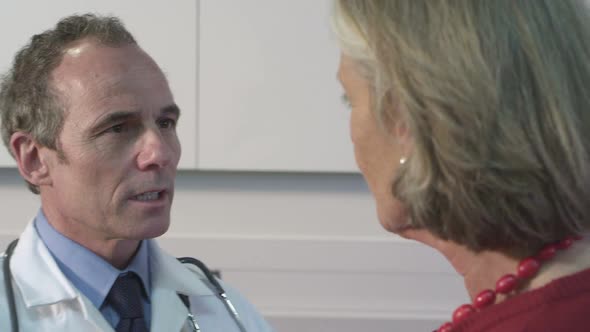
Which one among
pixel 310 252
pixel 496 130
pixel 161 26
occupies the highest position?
pixel 496 130

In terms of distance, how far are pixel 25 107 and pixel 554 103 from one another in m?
1.00

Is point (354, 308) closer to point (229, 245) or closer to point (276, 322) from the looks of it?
point (276, 322)

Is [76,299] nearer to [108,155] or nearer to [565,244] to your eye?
[108,155]

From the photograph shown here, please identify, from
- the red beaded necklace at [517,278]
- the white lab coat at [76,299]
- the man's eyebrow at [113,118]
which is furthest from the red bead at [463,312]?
the man's eyebrow at [113,118]

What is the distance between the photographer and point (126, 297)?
133 centimetres

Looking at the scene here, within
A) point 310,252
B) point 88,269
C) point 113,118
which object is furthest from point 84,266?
point 310,252

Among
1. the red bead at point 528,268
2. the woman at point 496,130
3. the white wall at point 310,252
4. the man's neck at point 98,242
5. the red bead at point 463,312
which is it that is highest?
the woman at point 496,130

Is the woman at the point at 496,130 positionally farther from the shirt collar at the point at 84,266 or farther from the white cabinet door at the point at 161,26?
the white cabinet door at the point at 161,26

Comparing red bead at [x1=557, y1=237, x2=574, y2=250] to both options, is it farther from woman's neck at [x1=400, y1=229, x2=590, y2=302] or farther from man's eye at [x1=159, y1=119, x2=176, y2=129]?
man's eye at [x1=159, y1=119, x2=176, y2=129]

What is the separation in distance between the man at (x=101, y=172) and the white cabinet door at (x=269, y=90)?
75 cm

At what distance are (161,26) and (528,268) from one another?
5.35ft

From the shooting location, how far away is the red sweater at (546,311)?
26.2 inches

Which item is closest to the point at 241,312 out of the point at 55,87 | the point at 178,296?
the point at 178,296

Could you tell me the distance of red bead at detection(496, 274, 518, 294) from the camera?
73 centimetres
